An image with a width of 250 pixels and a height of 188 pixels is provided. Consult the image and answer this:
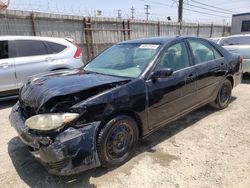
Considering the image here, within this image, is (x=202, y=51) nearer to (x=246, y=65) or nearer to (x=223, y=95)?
(x=223, y=95)

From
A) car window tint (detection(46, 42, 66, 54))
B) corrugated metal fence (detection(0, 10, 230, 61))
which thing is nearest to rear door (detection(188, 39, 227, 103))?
car window tint (detection(46, 42, 66, 54))

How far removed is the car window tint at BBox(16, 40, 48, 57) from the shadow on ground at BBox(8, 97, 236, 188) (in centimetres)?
285

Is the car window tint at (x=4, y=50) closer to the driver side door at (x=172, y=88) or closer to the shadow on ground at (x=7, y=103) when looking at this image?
the shadow on ground at (x=7, y=103)

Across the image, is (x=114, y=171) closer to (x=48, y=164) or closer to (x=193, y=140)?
(x=48, y=164)

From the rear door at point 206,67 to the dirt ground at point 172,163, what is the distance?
1.97ft

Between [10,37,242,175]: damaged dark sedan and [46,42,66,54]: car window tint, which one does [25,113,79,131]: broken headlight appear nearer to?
[10,37,242,175]: damaged dark sedan

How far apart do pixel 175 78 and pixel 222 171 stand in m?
1.46

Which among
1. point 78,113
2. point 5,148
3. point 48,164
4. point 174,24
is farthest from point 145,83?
point 174,24

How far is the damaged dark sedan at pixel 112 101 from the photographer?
2.52 meters

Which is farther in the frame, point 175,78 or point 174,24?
point 174,24

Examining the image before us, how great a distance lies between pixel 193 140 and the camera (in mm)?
3742

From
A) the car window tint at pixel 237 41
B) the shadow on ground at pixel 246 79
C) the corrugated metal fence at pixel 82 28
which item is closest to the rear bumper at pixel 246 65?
the shadow on ground at pixel 246 79

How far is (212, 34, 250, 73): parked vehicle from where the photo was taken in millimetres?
7441

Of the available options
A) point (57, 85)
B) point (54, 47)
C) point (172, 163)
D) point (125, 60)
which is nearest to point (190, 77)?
point (125, 60)
